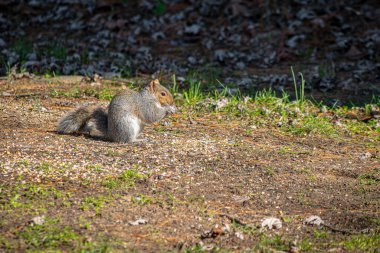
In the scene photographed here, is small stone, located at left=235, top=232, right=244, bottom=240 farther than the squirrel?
No

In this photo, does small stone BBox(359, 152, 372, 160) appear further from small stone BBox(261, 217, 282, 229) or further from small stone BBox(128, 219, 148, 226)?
small stone BBox(128, 219, 148, 226)

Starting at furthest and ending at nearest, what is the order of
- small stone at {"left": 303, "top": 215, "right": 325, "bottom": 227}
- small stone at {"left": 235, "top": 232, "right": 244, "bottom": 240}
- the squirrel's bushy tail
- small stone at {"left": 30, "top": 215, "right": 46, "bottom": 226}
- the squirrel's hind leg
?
the squirrel's bushy tail < the squirrel's hind leg < small stone at {"left": 303, "top": 215, "right": 325, "bottom": 227} < small stone at {"left": 235, "top": 232, "right": 244, "bottom": 240} < small stone at {"left": 30, "top": 215, "right": 46, "bottom": 226}

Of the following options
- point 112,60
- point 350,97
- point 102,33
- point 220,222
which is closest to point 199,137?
point 220,222

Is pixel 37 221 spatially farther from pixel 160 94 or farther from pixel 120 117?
pixel 160 94

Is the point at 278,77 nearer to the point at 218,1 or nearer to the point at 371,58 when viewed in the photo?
the point at 371,58

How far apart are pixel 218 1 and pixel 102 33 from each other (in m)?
2.42

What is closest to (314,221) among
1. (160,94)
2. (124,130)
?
(124,130)

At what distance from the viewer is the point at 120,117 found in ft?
18.1

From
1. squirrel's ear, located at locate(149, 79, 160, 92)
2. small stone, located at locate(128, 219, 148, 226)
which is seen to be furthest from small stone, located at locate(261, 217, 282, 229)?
squirrel's ear, located at locate(149, 79, 160, 92)

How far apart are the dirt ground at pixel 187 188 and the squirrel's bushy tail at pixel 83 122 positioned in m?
0.10

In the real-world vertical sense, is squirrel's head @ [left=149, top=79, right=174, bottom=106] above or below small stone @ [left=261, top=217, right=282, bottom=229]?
above

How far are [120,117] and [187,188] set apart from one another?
47.8 inches

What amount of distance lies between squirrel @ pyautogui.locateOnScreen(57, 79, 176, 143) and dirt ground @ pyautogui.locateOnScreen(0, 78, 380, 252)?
0.10 meters

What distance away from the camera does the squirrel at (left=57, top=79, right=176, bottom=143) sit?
5547 mm
